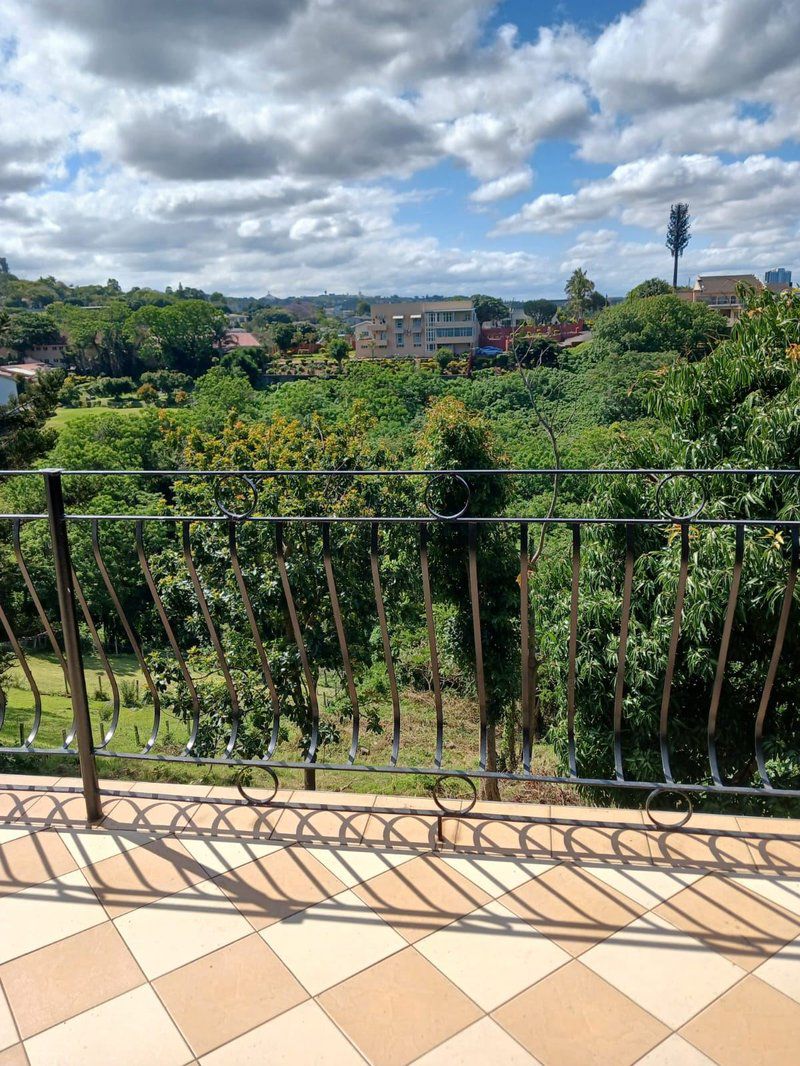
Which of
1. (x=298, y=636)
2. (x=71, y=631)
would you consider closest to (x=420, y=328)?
(x=298, y=636)

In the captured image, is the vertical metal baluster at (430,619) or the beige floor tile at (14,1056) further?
the vertical metal baluster at (430,619)

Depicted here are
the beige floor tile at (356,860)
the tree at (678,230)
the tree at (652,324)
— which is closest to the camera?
the beige floor tile at (356,860)

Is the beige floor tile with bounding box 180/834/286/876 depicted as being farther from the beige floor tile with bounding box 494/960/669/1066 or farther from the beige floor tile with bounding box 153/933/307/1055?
the beige floor tile with bounding box 494/960/669/1066

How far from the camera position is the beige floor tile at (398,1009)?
147cm

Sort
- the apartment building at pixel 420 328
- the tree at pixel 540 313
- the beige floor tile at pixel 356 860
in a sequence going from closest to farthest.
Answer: the beige floor tile at pixel 356 860 < the tree at pixel 540 313 < the apartment building at pixel 420 328

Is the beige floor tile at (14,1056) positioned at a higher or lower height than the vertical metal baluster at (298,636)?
lower

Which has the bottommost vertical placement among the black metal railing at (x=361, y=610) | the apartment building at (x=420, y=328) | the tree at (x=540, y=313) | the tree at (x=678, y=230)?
the black metal railing at (x=361, y=610)

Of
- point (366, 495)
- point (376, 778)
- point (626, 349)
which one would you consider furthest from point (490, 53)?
point (626, 349)

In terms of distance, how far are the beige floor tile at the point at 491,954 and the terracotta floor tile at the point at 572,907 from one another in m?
0.04

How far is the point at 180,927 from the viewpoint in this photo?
5.98ft

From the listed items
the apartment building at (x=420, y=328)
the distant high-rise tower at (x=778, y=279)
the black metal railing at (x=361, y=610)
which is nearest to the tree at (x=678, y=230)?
the distant high-rise tower at (x=778, y=279)

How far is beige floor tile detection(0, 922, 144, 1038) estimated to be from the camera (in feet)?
5.15

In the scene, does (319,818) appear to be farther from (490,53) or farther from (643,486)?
(490,53)

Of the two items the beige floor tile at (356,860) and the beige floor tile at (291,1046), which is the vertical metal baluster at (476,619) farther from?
the beige floor tile at (291,1046)
